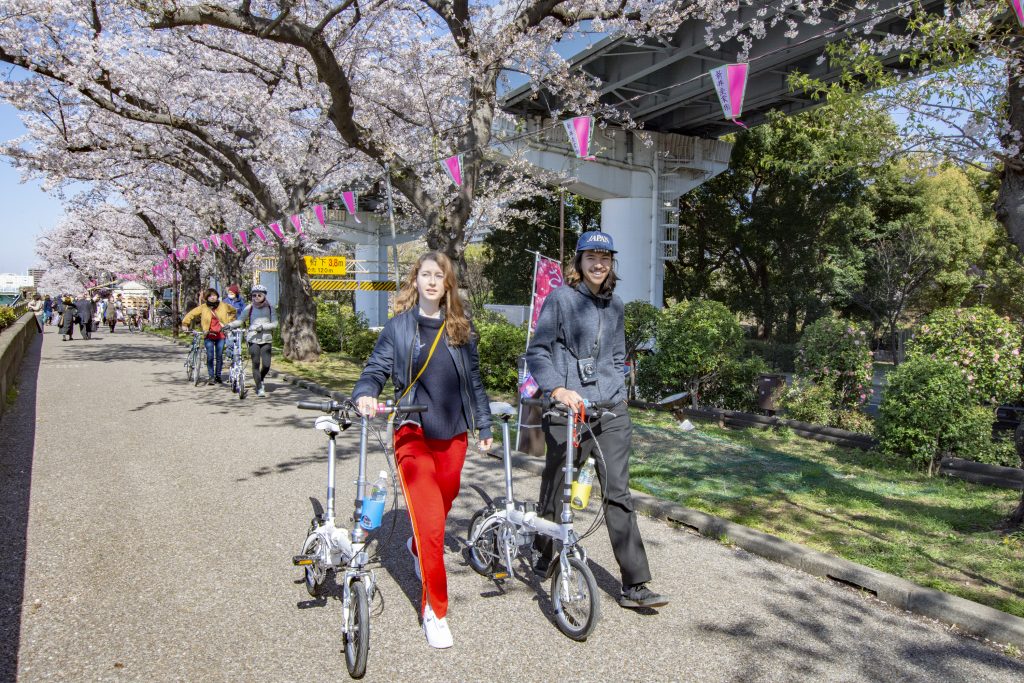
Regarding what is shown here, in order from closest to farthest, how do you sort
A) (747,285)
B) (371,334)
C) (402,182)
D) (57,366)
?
(402,182) < (57,366) < (371,334) < (747,285)

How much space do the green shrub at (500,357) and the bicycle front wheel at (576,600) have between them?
29.7ft

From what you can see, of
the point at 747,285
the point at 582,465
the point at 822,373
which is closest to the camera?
the point at 582,465

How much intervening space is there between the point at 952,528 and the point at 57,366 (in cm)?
1907

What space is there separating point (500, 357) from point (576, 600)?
9563mm

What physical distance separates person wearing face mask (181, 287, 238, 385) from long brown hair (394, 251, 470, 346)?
1084 centimetres

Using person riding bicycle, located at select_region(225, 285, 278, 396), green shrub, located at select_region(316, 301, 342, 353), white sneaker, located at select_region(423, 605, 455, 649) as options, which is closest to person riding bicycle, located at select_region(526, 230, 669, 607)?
white sneaker, located at select_region(423, 605, 455, 649)

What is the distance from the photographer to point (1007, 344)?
8.69 m

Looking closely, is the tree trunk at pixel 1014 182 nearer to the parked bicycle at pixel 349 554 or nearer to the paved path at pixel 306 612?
the paved path at pixel 306 612

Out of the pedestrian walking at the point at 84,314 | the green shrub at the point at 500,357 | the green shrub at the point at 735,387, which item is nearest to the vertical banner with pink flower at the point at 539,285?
the green shrub at the point at 500,357

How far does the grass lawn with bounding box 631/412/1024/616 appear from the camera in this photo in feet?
15.3

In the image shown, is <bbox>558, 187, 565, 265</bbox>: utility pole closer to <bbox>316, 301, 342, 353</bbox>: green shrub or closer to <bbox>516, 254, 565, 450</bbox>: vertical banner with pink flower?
<bbox>316, 301, 342, 353</bbox>: green shrub

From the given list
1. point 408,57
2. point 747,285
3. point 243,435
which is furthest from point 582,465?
point 747,285

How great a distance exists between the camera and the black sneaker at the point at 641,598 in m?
3.86

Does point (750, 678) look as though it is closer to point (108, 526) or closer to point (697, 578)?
point (697, 578)
